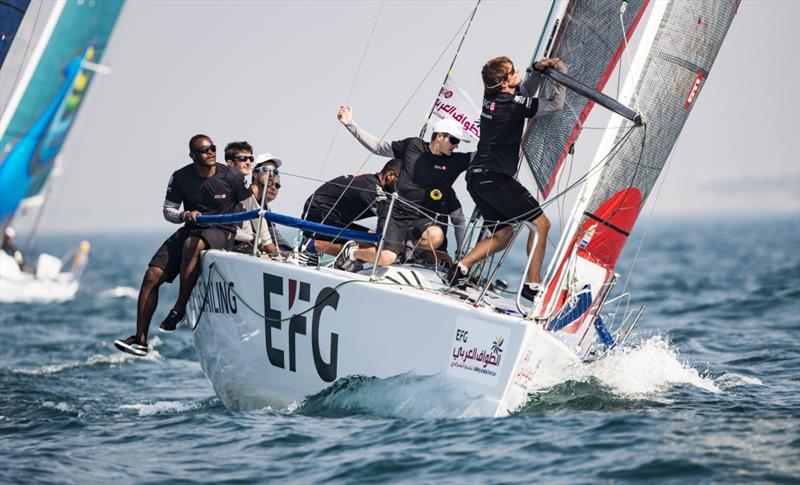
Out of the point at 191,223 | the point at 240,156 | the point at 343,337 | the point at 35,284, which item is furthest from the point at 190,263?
the point at 35,284

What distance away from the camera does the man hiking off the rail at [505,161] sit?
22.3 ft

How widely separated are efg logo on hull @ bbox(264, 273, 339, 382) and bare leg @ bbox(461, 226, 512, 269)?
0.88 m

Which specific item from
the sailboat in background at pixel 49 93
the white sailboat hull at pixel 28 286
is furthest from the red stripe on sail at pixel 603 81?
the white sailboat hull at pixel 28 286

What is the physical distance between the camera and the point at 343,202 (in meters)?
8.17

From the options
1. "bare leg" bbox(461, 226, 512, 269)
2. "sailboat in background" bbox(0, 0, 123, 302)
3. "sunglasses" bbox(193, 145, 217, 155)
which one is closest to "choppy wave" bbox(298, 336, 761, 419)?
"bare leg" bbox(461, 226, 512, 269)

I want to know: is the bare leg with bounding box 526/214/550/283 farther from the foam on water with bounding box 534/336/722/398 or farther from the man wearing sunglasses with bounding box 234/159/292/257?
the man wearing sunglasses with bounding box 234/159/292/257

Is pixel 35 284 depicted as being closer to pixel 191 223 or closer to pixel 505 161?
pixel 191 223

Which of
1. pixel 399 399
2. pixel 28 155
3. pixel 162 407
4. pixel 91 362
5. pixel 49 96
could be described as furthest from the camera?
pixel 49 96

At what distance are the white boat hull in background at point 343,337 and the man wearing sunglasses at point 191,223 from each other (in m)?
0.13

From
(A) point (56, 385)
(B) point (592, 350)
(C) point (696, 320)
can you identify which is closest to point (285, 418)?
(B) point (592, 350)

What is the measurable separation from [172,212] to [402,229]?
1.60 meters

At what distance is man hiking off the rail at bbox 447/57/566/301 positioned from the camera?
680 cm

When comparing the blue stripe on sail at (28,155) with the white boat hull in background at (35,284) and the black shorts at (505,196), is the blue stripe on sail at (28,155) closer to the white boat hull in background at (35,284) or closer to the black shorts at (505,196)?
the white boat hull in background at (35,284)

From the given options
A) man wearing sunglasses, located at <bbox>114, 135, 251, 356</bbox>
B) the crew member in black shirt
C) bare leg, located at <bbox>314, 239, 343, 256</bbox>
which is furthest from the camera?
bare leg, located at <bbox>314, 239, 343, 256</bbox>
